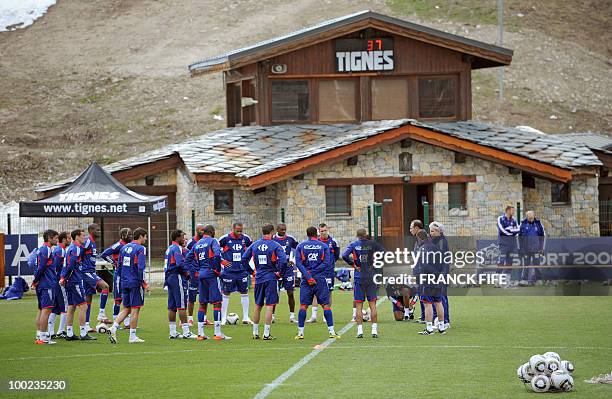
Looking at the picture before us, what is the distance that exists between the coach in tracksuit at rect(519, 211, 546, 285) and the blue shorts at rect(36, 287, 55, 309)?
12.6 metres

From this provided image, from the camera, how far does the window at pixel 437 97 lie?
4059 cm

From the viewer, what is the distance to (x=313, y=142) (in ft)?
125

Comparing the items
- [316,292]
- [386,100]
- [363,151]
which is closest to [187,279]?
[316,292]

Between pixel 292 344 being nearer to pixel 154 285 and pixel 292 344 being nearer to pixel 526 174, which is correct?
pixel 154 285

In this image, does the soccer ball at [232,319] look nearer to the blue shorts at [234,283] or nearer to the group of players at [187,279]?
the blue shorts at [234,283]

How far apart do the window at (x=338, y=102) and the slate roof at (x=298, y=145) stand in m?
0.40

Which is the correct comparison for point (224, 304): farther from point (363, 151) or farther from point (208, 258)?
point (363, 151)

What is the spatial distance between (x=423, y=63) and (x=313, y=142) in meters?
5.02

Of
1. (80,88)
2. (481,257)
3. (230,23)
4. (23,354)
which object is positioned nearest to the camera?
(23,354)

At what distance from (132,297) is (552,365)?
8347 millimetres

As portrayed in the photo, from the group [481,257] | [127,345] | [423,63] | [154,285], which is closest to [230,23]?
[423,63]

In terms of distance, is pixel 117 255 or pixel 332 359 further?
pixel 117 255

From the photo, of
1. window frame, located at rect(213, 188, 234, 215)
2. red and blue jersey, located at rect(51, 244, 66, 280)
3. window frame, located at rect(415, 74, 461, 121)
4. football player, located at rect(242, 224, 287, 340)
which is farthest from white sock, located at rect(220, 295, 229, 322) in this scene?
window frame, located at rect(415, 74, 461, 121)

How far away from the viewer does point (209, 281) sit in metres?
21.7
